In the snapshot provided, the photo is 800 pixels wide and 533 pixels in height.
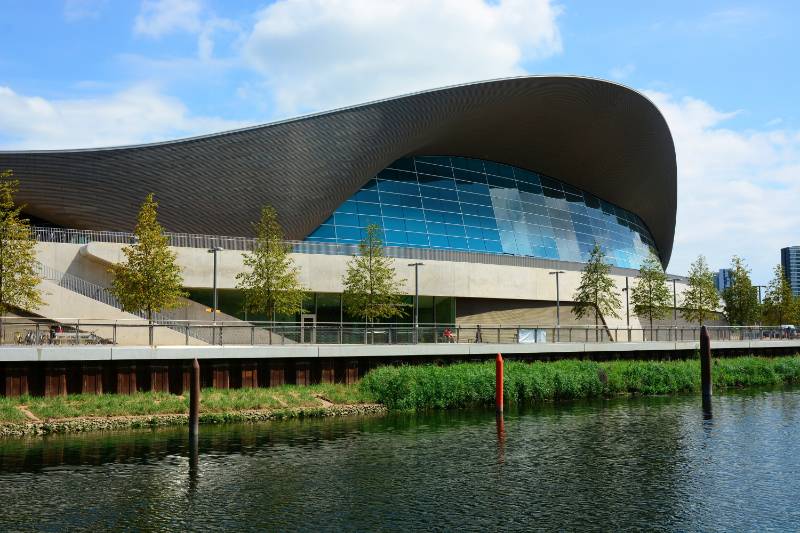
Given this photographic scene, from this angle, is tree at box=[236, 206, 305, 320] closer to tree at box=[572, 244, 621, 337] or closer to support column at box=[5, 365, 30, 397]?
support column at box=[5, 365, 30, 397]

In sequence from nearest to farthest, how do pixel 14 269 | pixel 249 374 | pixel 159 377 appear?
pixel 159 377
pixel 249 374
pixel 14 269

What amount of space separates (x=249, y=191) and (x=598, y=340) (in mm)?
20504

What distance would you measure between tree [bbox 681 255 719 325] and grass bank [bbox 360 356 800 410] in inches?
672

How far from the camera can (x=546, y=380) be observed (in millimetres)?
33844

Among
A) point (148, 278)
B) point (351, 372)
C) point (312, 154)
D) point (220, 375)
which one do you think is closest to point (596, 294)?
point (312, 154)

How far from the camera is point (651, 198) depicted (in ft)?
250

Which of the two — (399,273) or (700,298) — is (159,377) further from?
(700,298)

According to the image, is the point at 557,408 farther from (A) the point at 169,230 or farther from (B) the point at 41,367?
(A) the point at 169,230

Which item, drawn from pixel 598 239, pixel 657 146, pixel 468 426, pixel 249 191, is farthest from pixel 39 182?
pixel 657 146

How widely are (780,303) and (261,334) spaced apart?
57.4 meters

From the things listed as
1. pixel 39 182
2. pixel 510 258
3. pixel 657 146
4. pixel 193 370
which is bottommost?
pixel 193 370

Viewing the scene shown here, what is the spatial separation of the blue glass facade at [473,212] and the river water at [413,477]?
25.7 meters

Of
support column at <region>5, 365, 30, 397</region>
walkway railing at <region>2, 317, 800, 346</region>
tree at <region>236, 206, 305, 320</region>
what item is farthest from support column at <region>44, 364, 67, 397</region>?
tree at <region>236, 206, 305, 320</region>

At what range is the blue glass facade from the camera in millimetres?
51938
